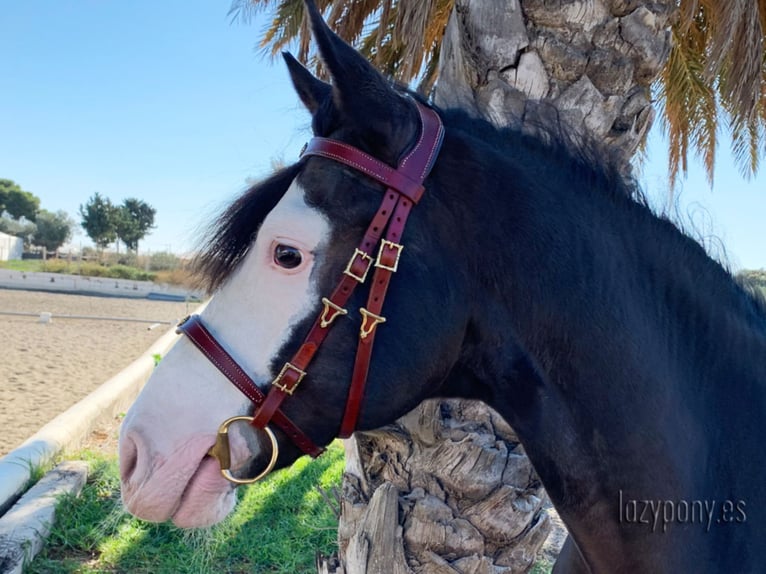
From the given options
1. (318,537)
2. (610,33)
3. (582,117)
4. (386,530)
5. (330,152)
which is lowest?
(318,537)

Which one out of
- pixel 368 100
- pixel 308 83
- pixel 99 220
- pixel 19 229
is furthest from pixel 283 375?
pixel 19 229

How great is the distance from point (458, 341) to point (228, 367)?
545 millimetres

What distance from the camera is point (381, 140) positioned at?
54.7 inches

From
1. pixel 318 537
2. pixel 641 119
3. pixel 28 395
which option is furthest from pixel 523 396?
pixel 28 395

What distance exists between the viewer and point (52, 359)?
9.94m

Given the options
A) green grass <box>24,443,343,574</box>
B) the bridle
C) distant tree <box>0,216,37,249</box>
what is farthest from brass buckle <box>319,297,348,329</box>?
distant tree <box>0,216,37,249</box>

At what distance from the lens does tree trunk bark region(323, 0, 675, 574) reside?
6.94 feet

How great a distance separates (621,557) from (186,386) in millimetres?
1140

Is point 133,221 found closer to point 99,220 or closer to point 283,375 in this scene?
point 99,220

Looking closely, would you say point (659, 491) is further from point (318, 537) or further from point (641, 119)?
point (318, 537)

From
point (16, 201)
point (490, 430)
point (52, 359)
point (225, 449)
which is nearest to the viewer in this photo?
point (225, 449)

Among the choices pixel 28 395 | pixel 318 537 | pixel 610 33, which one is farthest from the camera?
pixel 28 395

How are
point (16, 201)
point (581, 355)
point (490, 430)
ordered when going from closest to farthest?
1. point (581, 355)
2. point (490, 430)
3. point (16, 201)

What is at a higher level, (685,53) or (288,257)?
(685,53)
